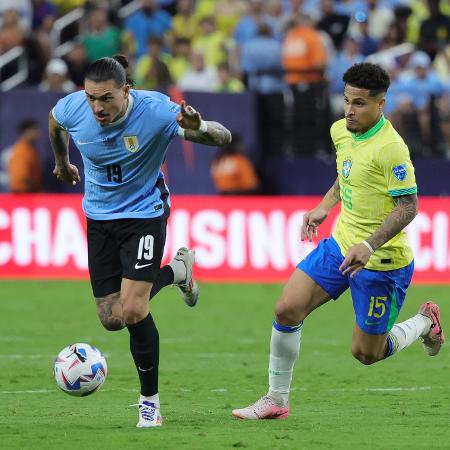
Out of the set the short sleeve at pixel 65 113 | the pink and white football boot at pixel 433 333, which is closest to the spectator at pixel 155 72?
the pink and white football boot at pixel 433 333

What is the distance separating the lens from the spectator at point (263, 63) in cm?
2092

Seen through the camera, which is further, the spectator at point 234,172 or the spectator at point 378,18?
the spectator at point 378,18

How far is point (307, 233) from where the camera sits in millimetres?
8984

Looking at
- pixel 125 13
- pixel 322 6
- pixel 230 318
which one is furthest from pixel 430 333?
pixel 125 13

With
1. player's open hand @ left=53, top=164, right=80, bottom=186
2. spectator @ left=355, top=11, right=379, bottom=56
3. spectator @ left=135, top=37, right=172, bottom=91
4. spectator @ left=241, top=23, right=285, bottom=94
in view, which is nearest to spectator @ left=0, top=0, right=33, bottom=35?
spectator @ left=135, top=37, right=172, bottom=91

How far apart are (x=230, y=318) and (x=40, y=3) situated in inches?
381

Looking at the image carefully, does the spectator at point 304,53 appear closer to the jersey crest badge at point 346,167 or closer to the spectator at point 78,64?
the spectator at point 78,64

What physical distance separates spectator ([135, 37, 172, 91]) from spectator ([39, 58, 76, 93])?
1194 millimetres

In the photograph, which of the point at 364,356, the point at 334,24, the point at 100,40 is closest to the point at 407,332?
the point at 364,356

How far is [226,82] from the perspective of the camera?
2061 cm

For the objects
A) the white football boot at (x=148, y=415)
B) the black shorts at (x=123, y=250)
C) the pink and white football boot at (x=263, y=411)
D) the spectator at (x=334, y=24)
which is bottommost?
the spectator at (x=334, y=24)

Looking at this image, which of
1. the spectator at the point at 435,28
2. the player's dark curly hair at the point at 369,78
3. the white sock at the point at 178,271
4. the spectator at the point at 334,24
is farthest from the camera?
the spectator at the point at 334,24

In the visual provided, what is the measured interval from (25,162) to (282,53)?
4.53m

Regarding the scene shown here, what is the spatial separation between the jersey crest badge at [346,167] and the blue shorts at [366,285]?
19.5 inches
